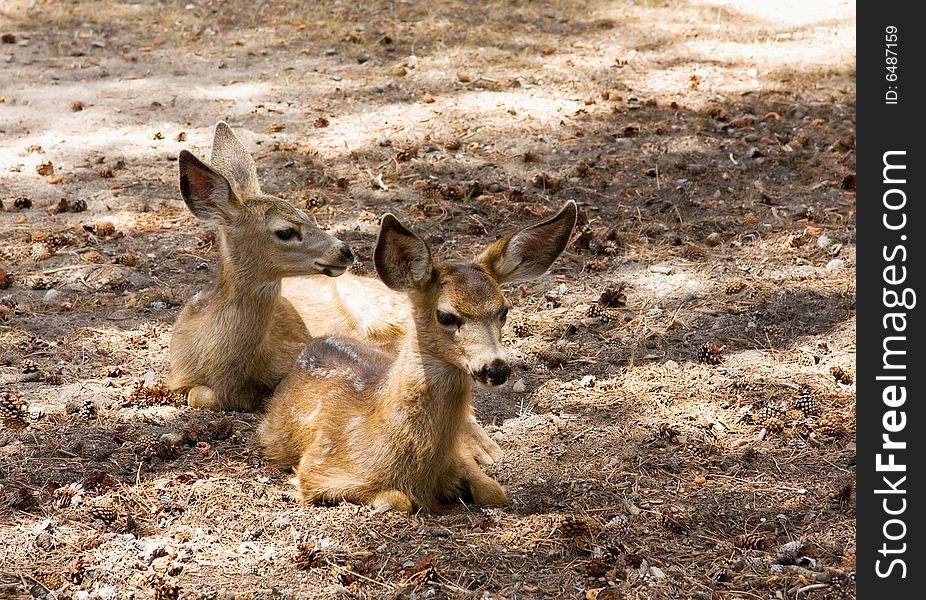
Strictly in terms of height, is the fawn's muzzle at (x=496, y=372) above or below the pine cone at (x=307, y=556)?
above

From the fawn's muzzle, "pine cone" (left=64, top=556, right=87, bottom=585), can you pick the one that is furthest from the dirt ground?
the fawn's muzzle

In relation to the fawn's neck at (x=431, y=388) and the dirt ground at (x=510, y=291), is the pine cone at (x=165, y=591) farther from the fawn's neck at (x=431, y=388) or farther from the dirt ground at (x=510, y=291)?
the fawn's neck at (x=431, y=388)

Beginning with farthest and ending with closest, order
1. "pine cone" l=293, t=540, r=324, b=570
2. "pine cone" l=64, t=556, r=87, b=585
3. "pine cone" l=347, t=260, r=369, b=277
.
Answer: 1. "pine cone" l=347, t=260, r=369, b=277
2. "pine cone" l=293, t=540, r=324, b=570
3. "pine cone" l=64, t=556, r=87, b=585

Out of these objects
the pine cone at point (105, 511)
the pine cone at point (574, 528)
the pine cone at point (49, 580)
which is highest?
the pine cone at point (105, 511)

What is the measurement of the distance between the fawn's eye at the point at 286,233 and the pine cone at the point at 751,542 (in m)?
2.65

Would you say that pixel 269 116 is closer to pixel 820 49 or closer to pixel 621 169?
pixel 621 169

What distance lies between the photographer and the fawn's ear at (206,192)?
5.42 meters

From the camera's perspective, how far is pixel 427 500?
469 centimetres

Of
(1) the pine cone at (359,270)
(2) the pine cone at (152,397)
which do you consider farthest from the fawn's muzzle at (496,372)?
(1) the pine cone at (359,270)

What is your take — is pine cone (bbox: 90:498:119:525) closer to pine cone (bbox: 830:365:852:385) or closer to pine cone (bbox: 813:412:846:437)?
pine cone (bbox: 813:412:846:437)

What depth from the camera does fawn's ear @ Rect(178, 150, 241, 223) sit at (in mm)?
5422

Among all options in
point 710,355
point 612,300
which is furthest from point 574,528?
point 612,300

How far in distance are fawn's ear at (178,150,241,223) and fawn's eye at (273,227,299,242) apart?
0.28 m

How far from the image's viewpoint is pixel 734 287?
686 cm
